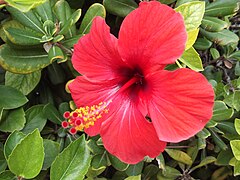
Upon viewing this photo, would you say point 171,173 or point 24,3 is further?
point 171,173

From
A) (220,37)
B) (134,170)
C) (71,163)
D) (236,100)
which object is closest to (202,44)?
(220,37)

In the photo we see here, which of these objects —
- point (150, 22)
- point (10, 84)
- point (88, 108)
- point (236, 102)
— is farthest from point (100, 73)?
point (236, 102)

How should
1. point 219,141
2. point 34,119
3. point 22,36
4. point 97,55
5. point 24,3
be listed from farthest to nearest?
1. point 219,141
2. point 34,119
3. point 22,36
4. point 97,55
5. point 24,3

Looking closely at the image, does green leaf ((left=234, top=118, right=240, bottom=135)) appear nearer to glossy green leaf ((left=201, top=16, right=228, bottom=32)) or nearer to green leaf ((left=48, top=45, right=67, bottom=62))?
glossy green leaf ((left=201, top=16, right=228, bottom=32))

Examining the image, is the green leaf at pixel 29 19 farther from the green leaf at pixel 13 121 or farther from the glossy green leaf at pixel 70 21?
the green leaf at pixel 13 121

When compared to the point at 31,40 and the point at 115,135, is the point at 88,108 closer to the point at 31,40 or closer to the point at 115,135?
the point at 115,135

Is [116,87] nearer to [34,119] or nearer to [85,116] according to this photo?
[85,116]

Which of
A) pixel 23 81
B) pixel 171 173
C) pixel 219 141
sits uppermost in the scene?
pixel 23 81

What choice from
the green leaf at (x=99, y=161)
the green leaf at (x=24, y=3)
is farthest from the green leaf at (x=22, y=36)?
the green leaf at (x=99, y=161)

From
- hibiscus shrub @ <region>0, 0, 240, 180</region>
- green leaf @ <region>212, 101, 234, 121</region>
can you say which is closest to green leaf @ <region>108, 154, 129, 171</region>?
hibiscus shrub @ <region>0, 0, 240, 180</region>
